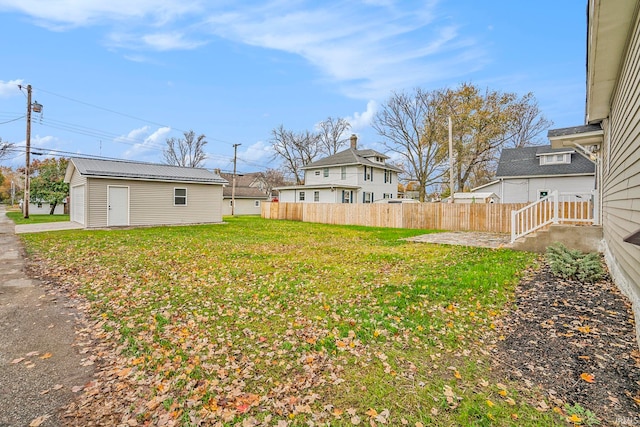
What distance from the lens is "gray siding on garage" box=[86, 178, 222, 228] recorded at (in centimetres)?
1477

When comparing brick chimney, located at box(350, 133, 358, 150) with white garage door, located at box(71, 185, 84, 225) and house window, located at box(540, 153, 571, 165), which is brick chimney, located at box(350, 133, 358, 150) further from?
white garage door, located at box(71, 185, 84, 225)

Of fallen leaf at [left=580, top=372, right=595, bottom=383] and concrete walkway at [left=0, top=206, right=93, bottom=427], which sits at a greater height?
fallen leaf at [left=580, top=372, right=595, bottom=383]

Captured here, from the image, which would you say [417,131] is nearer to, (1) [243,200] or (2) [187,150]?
(1) [243,200]

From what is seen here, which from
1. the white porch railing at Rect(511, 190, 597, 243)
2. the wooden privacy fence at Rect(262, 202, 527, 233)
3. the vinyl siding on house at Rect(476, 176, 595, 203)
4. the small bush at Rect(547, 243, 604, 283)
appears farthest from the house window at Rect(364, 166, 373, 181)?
the small bush at Rect(547, 243, 604, 283)

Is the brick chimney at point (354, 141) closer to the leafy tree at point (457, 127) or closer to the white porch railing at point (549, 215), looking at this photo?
the leafy tree at point (457, 127)

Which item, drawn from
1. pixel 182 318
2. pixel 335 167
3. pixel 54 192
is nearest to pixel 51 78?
pixel 54 192

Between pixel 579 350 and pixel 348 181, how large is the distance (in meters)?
25.8

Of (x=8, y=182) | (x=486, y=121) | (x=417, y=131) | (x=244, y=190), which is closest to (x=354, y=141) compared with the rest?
(x=417, y=131)

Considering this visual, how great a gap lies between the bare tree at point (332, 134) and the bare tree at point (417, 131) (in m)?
10.2

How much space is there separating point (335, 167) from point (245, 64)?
12798 mm

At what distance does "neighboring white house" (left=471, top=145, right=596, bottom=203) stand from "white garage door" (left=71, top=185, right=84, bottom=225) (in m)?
25.5

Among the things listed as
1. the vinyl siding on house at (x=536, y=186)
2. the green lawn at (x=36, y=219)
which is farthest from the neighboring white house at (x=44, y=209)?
the vinyl siding on house at (x=536, y=186)

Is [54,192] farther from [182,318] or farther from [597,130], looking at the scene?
[597,130]

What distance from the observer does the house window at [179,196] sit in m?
17.5
